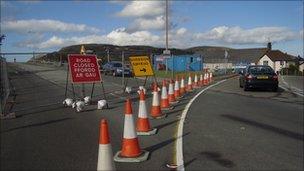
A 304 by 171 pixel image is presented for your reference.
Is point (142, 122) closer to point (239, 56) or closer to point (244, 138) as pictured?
point (244, 138)

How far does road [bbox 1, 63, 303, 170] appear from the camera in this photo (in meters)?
7.30

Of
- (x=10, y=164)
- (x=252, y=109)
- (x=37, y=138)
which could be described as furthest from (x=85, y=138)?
(x=252, y=109)

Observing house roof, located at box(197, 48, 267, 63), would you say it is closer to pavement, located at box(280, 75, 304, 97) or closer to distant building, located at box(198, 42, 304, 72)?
distant building, located at box(198, 42, 304, 72)

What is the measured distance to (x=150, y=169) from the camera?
690cm

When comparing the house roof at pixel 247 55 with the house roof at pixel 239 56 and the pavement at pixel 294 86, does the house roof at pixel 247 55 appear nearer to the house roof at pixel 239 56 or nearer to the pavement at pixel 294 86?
the house roof at pixel 239 56

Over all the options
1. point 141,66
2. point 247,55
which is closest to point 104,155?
point 141,66

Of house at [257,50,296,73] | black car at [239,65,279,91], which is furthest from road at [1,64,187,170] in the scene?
house at [257,50,296,73]

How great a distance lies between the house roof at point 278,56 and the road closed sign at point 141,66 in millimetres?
97266

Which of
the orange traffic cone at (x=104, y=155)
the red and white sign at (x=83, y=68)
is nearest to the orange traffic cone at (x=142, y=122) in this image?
the orange traffic cone at (x=104, y=155)

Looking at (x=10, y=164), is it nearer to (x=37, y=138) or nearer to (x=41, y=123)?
(x=37, y=138)

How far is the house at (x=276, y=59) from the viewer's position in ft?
375

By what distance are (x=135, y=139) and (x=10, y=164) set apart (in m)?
1.96

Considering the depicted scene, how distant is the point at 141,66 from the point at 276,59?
3851 inches

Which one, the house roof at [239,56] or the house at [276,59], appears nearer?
the house at [276,59]
